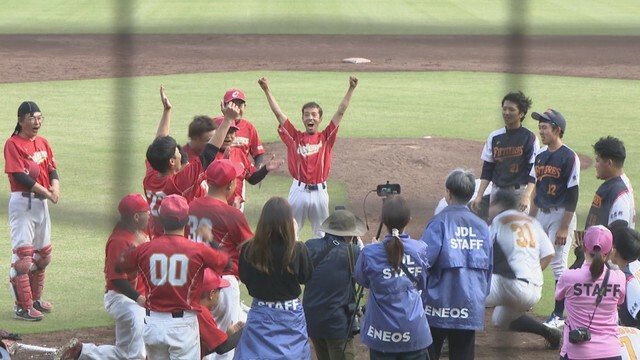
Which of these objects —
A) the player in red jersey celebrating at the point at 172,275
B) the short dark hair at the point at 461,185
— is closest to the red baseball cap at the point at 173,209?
the player in red jersey celebrating at the point at 172,275

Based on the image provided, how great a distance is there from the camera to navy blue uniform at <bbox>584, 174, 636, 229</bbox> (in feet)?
19.6

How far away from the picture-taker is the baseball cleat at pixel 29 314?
6629 millimetres

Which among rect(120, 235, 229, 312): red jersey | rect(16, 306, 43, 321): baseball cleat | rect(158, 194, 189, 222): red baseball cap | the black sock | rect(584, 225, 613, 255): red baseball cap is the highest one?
rect(158, 194, 189, 222): red baseball cap

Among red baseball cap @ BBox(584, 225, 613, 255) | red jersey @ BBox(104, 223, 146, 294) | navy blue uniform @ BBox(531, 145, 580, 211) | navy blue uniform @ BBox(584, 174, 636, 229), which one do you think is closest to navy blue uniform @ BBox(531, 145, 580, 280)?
navy blue uniform @ BBox(531, 145, 580, 211)

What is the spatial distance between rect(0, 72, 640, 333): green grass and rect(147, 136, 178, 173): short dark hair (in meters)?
1.64

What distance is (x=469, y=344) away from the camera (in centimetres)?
490

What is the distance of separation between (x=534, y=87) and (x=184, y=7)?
537 inches

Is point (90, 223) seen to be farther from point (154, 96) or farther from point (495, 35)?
point (154, 96)

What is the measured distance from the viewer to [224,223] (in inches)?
195

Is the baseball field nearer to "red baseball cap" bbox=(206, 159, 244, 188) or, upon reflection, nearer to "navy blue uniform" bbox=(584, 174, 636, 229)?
"red baseball cap" bbox=(206, 159, 244, 188)

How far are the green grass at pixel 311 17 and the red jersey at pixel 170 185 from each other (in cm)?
220

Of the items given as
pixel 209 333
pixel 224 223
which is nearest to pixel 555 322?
pixel 209 333

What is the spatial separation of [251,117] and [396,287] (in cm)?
980

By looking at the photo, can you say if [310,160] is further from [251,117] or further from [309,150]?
[251,117]
